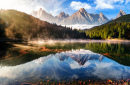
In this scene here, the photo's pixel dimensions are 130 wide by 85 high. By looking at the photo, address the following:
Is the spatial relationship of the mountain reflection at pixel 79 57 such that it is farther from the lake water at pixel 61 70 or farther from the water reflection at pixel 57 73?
the water reflection at pixel 57 73

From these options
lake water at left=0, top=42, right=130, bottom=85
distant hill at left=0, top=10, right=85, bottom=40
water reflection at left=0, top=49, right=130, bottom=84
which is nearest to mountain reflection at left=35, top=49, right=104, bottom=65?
lake water at left=0, top=42, right=130, bottom=85

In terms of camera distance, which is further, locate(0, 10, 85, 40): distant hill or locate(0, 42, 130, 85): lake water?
locate(0, 10, 85, 40): distant hill

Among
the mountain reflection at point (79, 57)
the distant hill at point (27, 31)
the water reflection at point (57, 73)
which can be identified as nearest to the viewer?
the water reflection at point (57, 73)

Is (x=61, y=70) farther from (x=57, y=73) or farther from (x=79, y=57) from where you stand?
(x=79, y=57)

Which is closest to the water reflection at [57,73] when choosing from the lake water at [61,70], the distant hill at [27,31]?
the lake water at [61,70]

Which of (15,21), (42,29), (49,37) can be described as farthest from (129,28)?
(15,21)

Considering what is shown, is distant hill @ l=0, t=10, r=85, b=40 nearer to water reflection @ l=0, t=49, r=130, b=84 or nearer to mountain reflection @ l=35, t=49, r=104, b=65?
mountain reflection @ l=35, t=49, r=104, b=65

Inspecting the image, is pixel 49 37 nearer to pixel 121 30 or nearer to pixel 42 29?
pixel 42 29

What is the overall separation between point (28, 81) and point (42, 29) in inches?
6360

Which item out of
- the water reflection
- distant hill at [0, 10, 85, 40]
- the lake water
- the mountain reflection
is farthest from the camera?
distant hill at [0, 10, 85, 40]

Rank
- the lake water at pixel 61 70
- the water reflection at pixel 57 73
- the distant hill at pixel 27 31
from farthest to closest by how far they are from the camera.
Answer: the distant hill at pixel 27 31, the water reflection at pixel 57 73, the lake water at pixel 61 70

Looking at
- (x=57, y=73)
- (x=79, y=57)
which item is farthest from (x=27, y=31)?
(x=57, y=73)

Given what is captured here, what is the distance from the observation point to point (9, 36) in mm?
126250

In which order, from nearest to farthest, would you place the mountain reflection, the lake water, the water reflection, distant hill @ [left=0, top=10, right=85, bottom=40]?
the lake water
the water reflection
the mountain reflection
distant hill @ [left=0, top=10, right=85, bottom=40]
